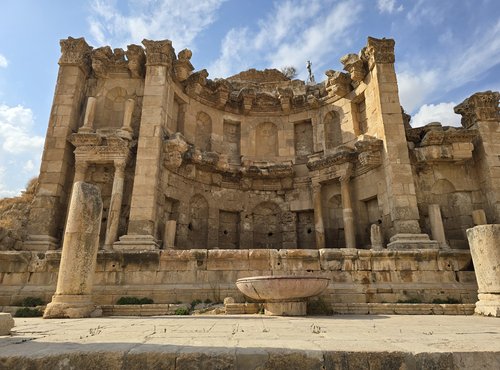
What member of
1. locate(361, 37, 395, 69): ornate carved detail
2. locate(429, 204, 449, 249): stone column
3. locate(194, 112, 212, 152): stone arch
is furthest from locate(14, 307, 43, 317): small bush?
locate(361, 37, 395, 69): ornate carved detail

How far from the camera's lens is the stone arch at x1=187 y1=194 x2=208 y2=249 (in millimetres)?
14430

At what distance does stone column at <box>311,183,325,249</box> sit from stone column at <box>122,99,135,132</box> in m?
8.59

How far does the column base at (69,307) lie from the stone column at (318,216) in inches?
379

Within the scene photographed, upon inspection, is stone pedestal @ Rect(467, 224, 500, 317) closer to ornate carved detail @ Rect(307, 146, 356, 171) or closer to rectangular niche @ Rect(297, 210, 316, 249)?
ornate carved detail @ Rect(307, 146, 356, 171)

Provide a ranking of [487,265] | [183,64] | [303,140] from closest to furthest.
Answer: [487,265] < [183,64] < [303,140]

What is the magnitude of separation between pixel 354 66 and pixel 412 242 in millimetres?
8040

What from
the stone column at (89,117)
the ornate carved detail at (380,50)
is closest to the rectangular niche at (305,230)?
the ornate carved detail at (380,50)

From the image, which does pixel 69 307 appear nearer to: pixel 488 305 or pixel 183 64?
pixel 488 305

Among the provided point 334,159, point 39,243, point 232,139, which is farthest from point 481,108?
point 39,243

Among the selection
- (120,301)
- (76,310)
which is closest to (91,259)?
(76,310)

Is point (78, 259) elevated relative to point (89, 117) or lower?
lower

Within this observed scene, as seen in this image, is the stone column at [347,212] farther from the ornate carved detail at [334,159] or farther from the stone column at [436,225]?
the stone column at [436,225]

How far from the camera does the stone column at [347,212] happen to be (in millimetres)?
13336

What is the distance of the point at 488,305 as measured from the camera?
759 centimetres
